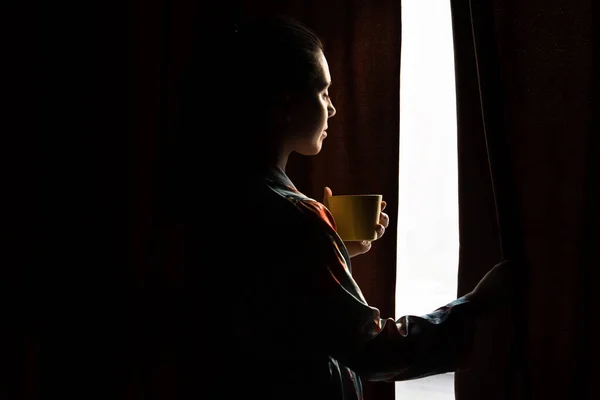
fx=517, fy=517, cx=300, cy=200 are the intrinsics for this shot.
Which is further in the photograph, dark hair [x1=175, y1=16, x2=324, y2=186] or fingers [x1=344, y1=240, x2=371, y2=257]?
fingers [x1=344, y1=240, x2=371, y2=257]

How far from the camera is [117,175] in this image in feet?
3.75

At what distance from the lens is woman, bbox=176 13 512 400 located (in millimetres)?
673

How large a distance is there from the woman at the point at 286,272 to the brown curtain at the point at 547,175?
0.21 m

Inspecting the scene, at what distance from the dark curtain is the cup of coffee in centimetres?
24

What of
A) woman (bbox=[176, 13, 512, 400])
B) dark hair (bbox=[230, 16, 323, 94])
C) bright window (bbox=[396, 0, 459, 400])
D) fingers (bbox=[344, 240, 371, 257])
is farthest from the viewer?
bright window (bbox=[396, 0, 459, 400])

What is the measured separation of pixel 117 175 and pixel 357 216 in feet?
1.91

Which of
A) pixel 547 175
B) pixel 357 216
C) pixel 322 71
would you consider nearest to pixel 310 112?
pixel 322 71

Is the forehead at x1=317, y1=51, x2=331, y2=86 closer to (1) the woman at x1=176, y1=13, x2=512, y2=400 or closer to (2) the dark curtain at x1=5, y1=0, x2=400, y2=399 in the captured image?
(1) the woman at x1=176, y1=13, x2=512, y2=400

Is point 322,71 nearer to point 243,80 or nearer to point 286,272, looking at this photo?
point 243,80

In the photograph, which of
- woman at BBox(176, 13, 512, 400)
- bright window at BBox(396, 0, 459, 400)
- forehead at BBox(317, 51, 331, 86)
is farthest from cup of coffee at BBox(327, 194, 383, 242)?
bright window at BBox(396, 0, 459, 400)

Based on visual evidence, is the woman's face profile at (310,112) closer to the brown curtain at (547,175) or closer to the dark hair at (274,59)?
the dark hair at (274,59)

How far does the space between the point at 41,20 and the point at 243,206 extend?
25.7 inches

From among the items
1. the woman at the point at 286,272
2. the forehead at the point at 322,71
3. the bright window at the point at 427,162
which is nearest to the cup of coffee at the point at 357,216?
the woman at the point at 286,272

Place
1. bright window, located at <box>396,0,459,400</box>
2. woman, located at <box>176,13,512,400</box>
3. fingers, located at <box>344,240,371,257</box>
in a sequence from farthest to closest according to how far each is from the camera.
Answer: bright window, located at <box>396,0,459,400</box>, fingers, located at <box>344,240,371,257</box>, woman, located at <box>176,13,512,400</box>
